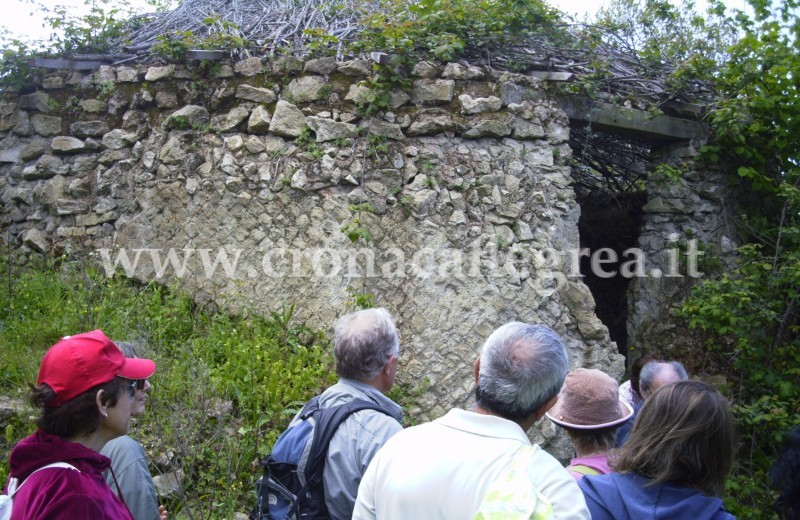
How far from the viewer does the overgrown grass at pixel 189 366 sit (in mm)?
4027

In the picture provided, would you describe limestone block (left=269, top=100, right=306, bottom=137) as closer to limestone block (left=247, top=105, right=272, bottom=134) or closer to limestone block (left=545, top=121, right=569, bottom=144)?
limestone block (left=247, top=105, right=272, bottom=134)

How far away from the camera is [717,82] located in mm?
6195

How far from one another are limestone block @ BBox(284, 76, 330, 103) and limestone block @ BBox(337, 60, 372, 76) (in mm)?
178

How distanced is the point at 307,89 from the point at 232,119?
0.65 m

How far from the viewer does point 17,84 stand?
633 centimetres

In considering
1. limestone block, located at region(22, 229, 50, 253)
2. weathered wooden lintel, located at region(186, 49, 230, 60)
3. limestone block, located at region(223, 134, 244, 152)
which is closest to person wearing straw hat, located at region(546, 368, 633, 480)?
limestone block, located at region(223, 134, 244, 152)

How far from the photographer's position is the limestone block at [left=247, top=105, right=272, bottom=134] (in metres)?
5.50

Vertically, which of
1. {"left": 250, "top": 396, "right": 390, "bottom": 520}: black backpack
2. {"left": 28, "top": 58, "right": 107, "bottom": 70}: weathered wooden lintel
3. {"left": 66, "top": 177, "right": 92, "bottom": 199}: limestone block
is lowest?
{"left": 250, "top": 396, "right": 390, "bottom": 520}: black backpack

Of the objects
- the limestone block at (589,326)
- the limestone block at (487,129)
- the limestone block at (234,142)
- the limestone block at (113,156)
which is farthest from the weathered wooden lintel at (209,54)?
the limestone block at (589,326)

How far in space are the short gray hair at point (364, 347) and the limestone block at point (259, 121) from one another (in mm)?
3111

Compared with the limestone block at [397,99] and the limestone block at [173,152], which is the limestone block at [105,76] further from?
the limestone block at [397,99]

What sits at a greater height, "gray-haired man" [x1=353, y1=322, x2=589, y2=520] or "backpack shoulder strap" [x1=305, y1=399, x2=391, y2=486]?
"gray-haired man" [x1=353, y1=322, x2=589, y2=520]

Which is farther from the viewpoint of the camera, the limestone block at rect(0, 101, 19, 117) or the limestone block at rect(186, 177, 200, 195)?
the limestone block at rect(0, 101, 19, 117)

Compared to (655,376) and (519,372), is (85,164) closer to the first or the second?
(655,376)
